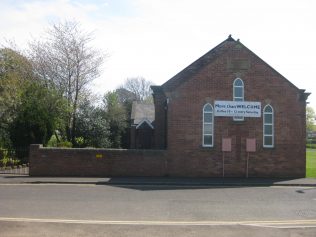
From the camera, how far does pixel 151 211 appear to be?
39.4 ft

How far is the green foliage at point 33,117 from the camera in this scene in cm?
2741

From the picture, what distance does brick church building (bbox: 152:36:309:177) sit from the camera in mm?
23156

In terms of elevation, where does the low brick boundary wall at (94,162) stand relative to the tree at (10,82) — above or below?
below

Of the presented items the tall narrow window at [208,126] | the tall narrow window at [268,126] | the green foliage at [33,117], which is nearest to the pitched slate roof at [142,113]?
the green foliage at [33,117]

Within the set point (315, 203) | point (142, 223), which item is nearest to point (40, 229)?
point (142, 223)

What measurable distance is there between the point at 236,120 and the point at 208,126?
148 centimetres

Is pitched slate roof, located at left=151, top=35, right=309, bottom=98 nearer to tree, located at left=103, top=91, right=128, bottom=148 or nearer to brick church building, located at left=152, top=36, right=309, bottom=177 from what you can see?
brick church building, located at left=152, top=36, right=309, bottom=177

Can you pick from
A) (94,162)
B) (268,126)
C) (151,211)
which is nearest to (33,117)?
(94,162)

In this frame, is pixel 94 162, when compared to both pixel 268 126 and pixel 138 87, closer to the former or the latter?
pixel 268 126

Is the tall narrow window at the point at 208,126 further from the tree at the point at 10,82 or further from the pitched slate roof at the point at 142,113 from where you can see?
the pitched slate roof at the point at 142,113

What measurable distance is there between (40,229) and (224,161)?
49.5 ft

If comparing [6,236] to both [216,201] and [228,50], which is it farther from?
[228,50]

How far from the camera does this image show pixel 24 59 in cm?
3278

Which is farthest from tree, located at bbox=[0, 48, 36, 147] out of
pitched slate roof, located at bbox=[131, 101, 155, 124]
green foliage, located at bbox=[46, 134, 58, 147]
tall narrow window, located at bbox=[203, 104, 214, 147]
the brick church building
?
pitched slate roof, located at bbox=[131, 101, 155, 124]
